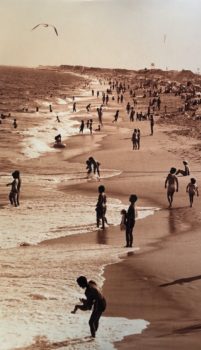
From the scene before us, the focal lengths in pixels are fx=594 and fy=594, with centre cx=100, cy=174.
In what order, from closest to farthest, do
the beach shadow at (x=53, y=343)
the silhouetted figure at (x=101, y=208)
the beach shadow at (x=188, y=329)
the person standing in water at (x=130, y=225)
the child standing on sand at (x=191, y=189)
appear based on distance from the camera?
the beach shadow at (x=53, y=343)
the beach shadow at (x=188, y=329)
the person standing in water at (x=130, y=225)
the silhouetted figure at (x=101, y=208)
the child standing on sand at (x=191, y=189)

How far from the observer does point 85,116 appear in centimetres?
5794

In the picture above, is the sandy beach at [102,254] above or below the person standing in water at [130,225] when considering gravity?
below

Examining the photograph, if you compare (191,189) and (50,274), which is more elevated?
(191,189)

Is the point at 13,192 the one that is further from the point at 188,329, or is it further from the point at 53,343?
the point at 188,329

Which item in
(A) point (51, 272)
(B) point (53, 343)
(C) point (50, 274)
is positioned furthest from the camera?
(A) point (51, 272)

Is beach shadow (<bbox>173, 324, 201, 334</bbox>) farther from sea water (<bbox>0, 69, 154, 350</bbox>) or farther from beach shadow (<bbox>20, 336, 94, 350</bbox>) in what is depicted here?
beach shadow (<bbox>20, 336, 94, 350</bbox>)

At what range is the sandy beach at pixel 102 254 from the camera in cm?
990

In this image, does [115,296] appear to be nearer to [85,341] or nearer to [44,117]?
[85,341]

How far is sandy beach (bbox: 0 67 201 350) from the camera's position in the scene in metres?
9.90

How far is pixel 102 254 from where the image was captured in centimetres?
1440

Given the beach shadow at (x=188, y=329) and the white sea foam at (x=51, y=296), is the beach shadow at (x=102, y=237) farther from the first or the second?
the beach shadow at (x=188, y=329)

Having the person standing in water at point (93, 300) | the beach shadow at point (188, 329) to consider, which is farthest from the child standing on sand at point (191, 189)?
the person standing in water at point (93, 300)

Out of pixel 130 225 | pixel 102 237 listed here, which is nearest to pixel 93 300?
pixel 130 225

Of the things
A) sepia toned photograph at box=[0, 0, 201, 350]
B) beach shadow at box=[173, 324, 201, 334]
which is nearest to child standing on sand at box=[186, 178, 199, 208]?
sepia toned photograph at box=[0, 0, 201, 350]
